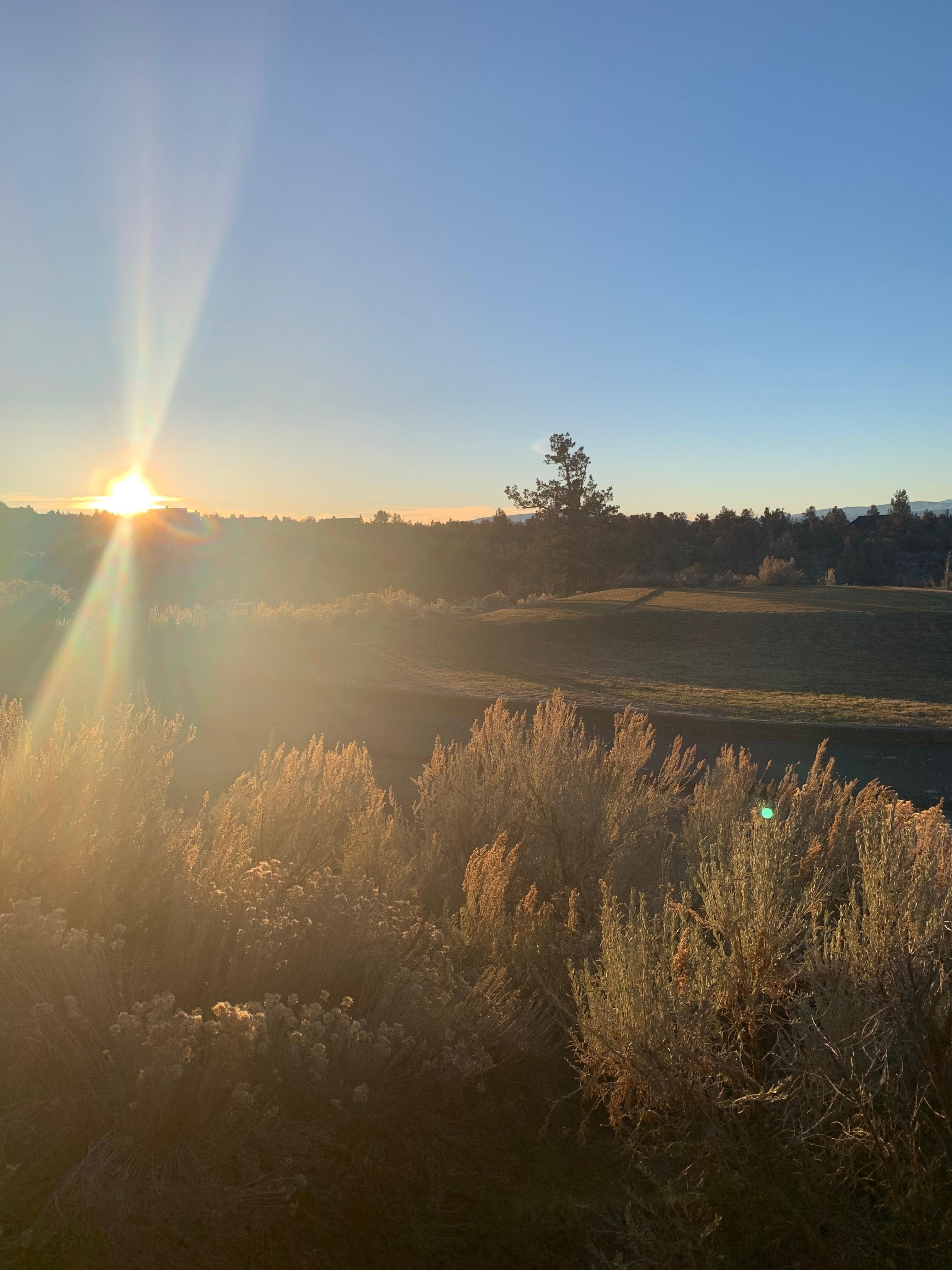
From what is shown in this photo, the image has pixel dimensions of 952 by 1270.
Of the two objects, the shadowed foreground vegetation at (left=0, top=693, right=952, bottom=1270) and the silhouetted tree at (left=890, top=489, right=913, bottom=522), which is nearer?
the shadowed foreground vegetation at (left=0, top=693, right=952, bottom=1270)

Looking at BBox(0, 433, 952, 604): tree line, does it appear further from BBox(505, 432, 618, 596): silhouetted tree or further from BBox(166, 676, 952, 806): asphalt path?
BBox(166, 676, 952, 806): asphalt path

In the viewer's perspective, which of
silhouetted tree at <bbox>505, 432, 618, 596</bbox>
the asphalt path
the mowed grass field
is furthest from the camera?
silhouetted tree at <bbox>505, 432, 618, 596</bbox>

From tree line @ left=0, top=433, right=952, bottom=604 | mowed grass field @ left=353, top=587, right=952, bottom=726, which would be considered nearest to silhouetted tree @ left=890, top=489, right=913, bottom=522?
tree line @ left=0, top=433, right=952, bottom=604

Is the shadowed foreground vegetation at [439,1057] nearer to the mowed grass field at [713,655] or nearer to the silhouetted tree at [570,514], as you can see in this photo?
the mowed grass field at [713,655]

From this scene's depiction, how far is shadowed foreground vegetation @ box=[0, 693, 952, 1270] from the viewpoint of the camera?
237 centimetres

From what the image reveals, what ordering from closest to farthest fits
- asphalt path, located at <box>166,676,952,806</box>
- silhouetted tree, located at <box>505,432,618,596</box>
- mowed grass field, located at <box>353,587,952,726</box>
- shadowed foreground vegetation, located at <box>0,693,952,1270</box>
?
shadowed foreground vegetation, located at <box>0,693,952,1270</box> → asphalt path, located at <box>166,676,952,806</box> → mowed grass field, located at <box>353,587,952,726</box> → silhouetted tree, located at <box>505,432,618,596</box>

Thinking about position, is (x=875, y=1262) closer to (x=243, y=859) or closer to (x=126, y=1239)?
(x=126, y=1239)

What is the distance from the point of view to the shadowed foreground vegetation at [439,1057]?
237cm

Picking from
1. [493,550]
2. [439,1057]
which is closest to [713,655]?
[439,1057]

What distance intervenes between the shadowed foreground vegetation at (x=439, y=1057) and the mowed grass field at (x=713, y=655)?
838 cm

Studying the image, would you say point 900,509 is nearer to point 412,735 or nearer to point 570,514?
point 570,514

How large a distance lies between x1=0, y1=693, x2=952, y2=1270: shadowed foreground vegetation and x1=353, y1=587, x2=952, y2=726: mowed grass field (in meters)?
8.38

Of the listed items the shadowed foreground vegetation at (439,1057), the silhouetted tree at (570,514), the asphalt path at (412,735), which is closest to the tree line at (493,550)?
the silhouetted tree at (570,514)

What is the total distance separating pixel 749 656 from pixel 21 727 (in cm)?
1537
